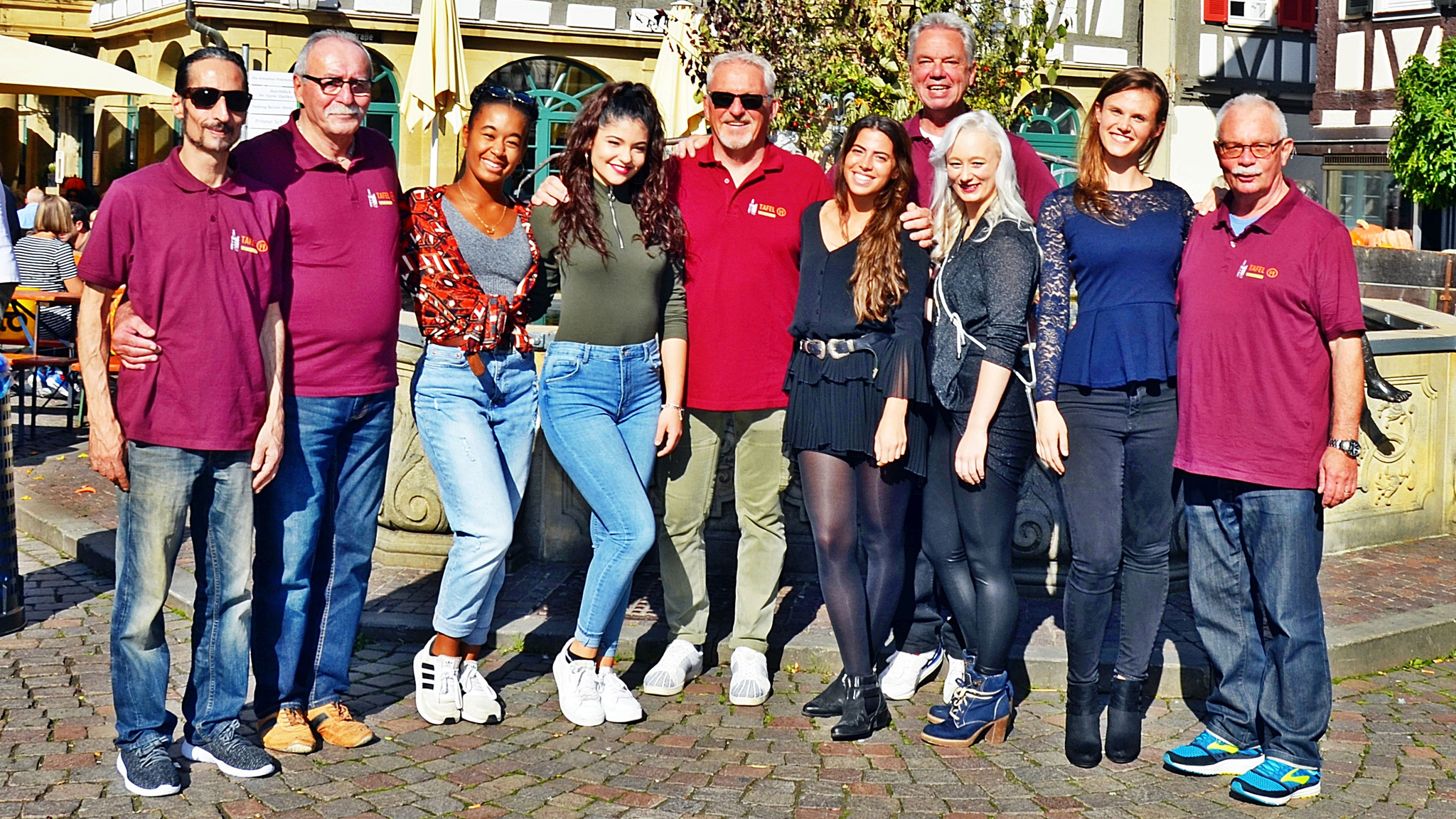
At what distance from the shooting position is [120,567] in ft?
14.3

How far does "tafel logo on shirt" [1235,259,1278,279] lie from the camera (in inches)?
174

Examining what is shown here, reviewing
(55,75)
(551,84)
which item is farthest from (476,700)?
(551,84)

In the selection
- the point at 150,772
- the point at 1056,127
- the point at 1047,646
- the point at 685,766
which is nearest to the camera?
the point at 150,772

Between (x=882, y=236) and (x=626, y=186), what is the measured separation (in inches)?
33.5

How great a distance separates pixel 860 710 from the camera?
502 cm

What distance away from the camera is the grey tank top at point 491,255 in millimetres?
4863

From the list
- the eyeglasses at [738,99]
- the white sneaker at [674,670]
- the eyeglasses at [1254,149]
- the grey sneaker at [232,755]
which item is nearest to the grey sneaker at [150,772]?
the grey sneaker at [232,755]

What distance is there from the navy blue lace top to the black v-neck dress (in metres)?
0.39

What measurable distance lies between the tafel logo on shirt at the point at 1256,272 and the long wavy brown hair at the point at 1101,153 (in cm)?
37

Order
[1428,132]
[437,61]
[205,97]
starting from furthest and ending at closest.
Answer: [1428,132] < [437,61] < [205,97]

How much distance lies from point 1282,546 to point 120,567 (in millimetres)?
3212

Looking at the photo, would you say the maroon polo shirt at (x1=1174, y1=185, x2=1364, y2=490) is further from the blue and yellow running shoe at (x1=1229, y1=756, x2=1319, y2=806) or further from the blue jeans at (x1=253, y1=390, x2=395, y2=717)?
the blue jeans at (x1=253, y1=390, x2=395, y2=717)

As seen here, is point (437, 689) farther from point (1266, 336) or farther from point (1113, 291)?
point (1266, 336)

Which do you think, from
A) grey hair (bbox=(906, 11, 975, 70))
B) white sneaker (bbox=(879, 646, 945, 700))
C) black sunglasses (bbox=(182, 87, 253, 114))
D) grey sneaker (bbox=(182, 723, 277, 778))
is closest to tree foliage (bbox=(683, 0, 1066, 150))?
grey hair (bbox=(906, 11, 975, 70))
